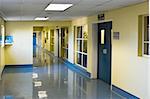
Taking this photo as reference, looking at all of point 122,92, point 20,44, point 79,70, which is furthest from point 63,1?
point 20,44

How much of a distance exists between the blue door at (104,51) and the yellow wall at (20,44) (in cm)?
498

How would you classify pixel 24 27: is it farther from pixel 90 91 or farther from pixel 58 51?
pixel 90 91

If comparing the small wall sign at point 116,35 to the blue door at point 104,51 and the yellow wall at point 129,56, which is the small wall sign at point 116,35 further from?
the blue door at point 104,51

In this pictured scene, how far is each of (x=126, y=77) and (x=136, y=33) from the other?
49.6 inches

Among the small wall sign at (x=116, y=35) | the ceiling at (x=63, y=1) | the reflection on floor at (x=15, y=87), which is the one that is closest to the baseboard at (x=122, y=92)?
the small wall sign at (x=116, y=35)

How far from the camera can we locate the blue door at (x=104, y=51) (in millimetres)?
8891

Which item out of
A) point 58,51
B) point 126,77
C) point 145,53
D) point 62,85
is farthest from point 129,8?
point 58,51

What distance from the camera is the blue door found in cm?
889

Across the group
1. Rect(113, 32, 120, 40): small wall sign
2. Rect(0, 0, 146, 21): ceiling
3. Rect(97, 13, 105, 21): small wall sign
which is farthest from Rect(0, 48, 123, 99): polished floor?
Rect(0, 0, 146, 21): ceiling

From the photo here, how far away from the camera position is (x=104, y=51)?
9.30m

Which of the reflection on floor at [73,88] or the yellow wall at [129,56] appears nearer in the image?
the yellow wall at [129,56]

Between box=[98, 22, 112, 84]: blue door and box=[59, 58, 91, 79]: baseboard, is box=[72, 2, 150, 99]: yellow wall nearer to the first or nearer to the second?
box=[98, 22, 112, 84]: blue door

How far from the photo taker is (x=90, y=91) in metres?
7.80

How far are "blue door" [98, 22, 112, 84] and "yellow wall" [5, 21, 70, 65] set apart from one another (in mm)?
4980
